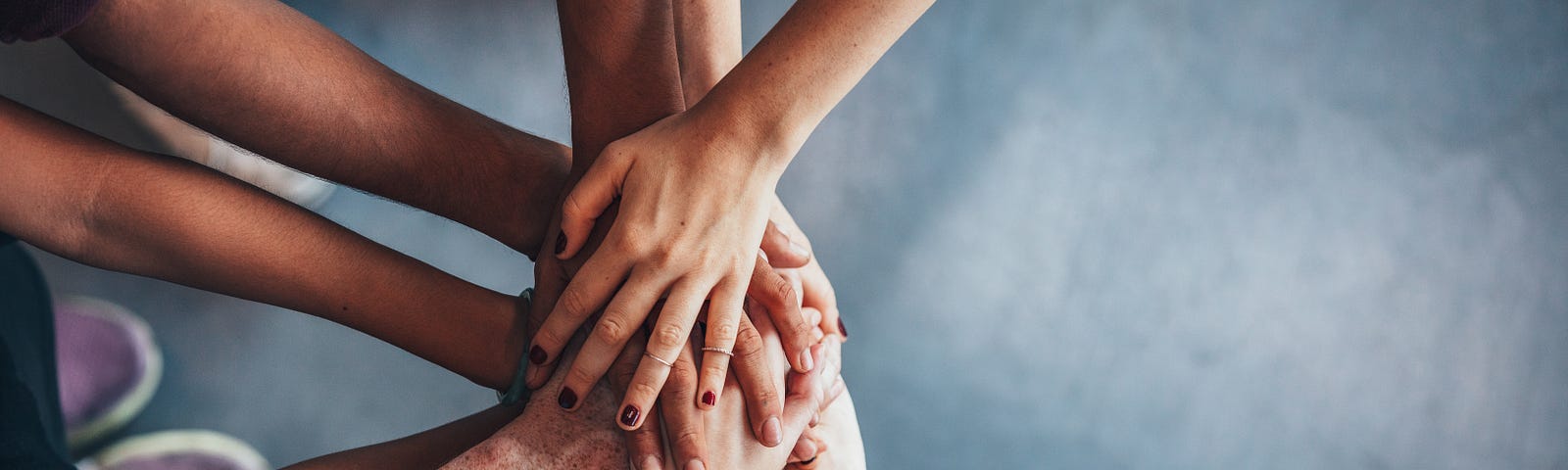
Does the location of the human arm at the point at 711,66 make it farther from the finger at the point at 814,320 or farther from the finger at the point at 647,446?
the finger at the point at 647,446

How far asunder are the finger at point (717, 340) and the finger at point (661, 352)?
25 mm

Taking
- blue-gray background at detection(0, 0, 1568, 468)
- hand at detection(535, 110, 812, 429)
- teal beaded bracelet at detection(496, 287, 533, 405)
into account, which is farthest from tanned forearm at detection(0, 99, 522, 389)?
blue-gray background at detection(0, 0, 1568, 468)

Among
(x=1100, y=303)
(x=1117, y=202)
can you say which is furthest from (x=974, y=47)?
(x=1100, y=303)

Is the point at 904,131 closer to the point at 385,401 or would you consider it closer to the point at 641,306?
the point at 641,306

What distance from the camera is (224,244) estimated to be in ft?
3.10

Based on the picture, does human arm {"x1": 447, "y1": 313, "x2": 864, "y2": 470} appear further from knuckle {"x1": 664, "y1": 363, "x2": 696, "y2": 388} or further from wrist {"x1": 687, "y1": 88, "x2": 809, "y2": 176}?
wrist {"x1": 687, "y1": 88, "x2": 809, "y2": 176}

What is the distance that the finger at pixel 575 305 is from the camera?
Result: 0.93 meters

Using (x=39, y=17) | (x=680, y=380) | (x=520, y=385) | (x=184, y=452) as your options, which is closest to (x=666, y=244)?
(x=680, y=380)

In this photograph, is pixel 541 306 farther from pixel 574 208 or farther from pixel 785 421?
pixel 785 421

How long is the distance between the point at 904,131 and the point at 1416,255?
2.45 feet

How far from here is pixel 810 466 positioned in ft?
3.42

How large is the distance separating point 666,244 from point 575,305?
0.11 metres

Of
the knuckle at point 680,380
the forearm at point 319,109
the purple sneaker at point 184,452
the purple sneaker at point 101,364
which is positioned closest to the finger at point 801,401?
the knuckle at point 680,380

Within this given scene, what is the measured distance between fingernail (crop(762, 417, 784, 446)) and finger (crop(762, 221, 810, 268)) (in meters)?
0.18
